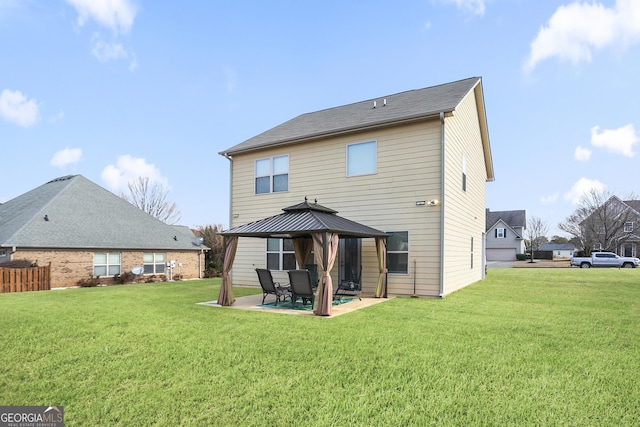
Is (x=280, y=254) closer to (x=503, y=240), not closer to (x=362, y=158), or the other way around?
(x=362, y=158)

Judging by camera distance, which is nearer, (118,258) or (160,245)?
(118,258)

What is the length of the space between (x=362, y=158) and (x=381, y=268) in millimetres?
3825

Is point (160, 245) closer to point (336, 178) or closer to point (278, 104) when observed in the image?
point (278, 104)

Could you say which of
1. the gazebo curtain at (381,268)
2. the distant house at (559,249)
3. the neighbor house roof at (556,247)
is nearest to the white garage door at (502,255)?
the neighbor house roof at (556,247)

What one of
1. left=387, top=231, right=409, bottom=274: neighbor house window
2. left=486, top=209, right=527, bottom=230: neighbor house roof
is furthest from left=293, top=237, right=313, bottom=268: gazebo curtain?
left=486, top=209, right=527, bottom=230: neighbor house roof

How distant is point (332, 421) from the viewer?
321 cm

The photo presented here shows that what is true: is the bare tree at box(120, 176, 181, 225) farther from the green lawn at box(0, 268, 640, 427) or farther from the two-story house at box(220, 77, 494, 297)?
the green lawn at box(0, 268, 640, 427)

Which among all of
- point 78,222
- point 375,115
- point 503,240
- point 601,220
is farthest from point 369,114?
point 503,240

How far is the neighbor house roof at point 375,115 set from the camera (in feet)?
37.8

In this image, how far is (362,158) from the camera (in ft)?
40.4

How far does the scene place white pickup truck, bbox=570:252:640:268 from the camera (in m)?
28.3

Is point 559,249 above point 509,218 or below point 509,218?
below

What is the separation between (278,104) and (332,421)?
746 inches

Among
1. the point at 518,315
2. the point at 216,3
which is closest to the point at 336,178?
the point at 518,315
